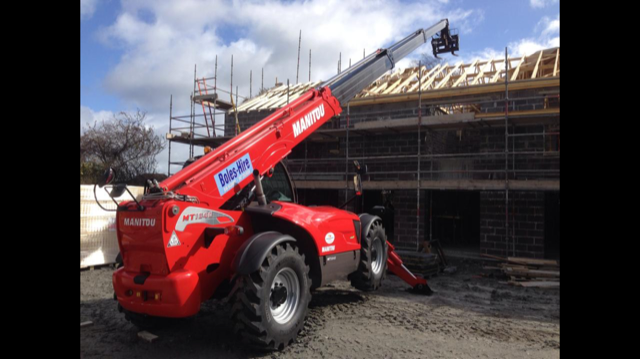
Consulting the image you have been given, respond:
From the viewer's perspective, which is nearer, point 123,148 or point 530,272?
point 530,272

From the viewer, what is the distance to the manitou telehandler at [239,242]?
4488 mm

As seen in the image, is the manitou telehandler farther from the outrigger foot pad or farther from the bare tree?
the bare tree

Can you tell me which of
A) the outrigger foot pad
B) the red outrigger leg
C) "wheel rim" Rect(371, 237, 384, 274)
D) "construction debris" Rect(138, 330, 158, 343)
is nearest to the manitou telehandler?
"construction debris" Rect(138, 330, 158, 343)

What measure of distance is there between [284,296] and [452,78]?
11959mm

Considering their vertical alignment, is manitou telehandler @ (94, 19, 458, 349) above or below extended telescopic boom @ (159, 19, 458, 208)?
below

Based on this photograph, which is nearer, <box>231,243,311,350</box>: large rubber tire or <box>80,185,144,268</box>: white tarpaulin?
<box>231,243,311,350</box>: large rubber tire

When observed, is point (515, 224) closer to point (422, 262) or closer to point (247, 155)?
point (422, 262)

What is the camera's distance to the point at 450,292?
28.3 feet

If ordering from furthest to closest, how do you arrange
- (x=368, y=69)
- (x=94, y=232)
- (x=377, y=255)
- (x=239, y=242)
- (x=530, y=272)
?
(x=94, y=232) → (x=530, y=272) → (x=368, y=69) → (x=377, y=255) → (x=239, y=242)

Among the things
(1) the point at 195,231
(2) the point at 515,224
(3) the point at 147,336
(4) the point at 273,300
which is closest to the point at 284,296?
(4) the point at 273,300

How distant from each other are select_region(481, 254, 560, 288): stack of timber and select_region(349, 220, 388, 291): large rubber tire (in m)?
3.77

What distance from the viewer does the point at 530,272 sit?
978cm

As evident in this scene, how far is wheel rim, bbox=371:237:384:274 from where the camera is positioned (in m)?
7.62

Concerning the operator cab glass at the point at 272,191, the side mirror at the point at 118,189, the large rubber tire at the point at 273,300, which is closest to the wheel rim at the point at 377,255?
the operator cab glass at the point at 272,191
